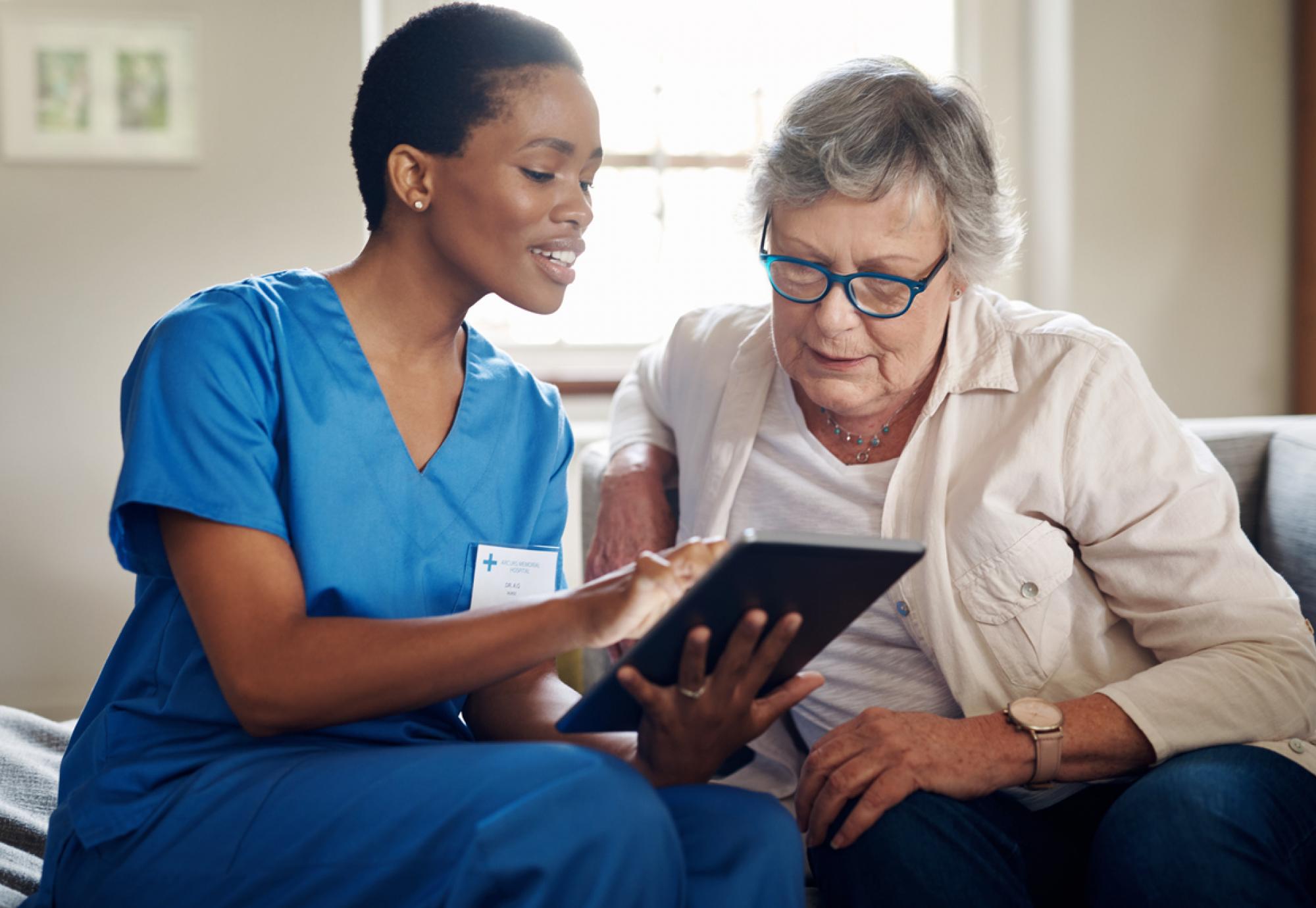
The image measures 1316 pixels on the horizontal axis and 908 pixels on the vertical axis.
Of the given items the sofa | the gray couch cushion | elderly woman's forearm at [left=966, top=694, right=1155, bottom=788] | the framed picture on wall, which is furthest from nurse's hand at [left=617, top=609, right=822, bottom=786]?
the framed picture on wall

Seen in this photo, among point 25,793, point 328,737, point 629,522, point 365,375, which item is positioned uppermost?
point 365,375

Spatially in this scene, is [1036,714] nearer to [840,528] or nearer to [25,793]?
[840,528]

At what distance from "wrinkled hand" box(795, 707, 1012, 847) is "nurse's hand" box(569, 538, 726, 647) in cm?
34

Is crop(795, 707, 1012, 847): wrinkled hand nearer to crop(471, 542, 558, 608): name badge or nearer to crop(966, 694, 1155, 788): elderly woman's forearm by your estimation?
crop(966, 694, 1155, 788): elderly woman's forearm

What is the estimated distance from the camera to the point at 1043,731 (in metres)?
1.19

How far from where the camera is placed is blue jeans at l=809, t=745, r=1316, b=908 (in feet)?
3.52

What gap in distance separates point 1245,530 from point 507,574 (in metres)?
1.15

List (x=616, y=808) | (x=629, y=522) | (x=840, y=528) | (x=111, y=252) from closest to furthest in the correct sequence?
(x=616, y=808), (x=840, y=528), (x=629, y=522), (x=111, y=252)

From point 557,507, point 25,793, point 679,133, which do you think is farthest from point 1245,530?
point 679,133

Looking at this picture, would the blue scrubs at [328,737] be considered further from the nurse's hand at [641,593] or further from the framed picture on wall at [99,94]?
the framed picture on wall at [99,94]

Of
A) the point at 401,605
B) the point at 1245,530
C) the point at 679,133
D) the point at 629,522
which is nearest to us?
the point at 401,605

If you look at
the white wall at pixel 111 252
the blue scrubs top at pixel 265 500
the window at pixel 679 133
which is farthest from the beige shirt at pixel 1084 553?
the white wall at pixel 111 252

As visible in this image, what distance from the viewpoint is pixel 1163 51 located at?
3047 mm

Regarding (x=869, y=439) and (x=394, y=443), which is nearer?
(x=394, y=443)
